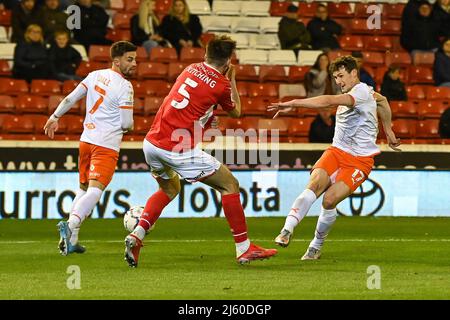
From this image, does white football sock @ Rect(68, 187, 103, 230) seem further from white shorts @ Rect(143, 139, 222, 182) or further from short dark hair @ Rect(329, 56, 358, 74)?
short dark hair @ Rect(329, 56, 358, 74)

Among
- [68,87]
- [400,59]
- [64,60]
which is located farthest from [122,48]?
[400,59]

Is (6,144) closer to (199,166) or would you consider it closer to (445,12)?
(199,166)

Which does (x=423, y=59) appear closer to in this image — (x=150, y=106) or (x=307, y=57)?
(x=307, y=57)

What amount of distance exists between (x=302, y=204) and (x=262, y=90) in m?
9.84

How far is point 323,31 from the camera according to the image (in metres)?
21.0

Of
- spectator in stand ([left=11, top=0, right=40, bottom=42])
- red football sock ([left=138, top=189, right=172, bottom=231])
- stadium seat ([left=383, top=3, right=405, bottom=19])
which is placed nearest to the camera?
red football sock ([left=138, top=189, right=172, bottom=231])

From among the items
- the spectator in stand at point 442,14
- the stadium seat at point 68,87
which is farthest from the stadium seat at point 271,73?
the stadium seat at point 68,87

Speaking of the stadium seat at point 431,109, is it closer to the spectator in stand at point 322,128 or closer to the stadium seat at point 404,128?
the stadium seat at point 404,128

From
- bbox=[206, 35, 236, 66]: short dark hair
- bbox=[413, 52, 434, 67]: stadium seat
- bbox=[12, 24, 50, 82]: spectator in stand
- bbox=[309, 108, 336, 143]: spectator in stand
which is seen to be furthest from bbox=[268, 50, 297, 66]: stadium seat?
bbox=[206, 35, 236, 66]: short dark hair

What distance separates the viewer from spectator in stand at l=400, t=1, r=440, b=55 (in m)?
21.0

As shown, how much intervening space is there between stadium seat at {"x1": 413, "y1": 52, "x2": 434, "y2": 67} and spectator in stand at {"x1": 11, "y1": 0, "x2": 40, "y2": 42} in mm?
7140

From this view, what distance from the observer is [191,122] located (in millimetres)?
10039
